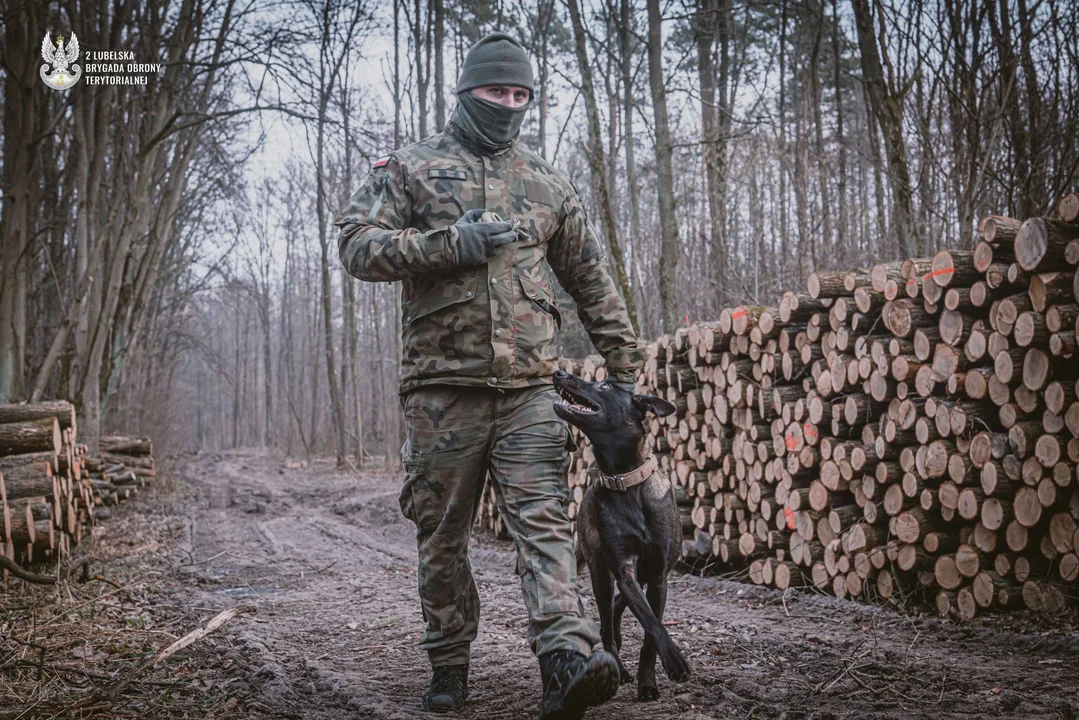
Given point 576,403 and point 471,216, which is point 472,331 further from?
point 576,403

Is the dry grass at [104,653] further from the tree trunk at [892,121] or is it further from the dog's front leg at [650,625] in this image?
the tree trunk at [892,121]

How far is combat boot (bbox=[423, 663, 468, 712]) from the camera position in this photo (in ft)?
10.3

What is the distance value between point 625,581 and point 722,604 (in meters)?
2.61

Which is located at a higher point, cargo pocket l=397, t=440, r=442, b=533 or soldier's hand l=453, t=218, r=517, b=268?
soldier's hand l=453, t=218, r=517, b=268

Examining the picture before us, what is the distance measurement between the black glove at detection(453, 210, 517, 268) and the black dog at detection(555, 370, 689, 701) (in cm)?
66

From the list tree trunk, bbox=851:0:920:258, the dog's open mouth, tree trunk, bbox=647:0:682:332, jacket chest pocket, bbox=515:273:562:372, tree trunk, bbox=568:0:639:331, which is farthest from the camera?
tree trunk, bbox=568:0:639:331

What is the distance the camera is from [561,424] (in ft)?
10.6

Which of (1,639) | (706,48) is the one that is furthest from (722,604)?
(706,48)

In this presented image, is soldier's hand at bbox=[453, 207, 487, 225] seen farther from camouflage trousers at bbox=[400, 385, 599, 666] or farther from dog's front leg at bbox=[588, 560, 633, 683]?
dog's front leg at bbox=[588, 560, 633, 683]

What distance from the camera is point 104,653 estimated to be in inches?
151

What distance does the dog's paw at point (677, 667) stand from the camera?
9.66 feet

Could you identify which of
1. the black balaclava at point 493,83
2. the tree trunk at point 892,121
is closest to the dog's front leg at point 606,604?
the black balaclava at point 493,83

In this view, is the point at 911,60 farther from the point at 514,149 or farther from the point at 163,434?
the point at 163,434

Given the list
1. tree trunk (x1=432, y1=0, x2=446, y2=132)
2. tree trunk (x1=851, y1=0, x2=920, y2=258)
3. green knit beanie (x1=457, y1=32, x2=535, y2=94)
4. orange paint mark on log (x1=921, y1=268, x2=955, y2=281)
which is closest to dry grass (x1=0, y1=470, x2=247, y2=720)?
green knit beanie (x1=457, y1=32, x2=535, y2=94)
